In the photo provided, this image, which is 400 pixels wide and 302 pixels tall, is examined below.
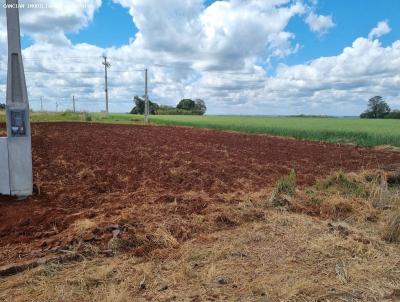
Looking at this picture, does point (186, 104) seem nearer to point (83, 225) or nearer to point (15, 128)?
point (15, 128)

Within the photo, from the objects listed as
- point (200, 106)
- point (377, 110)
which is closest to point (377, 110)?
point (377, 110)

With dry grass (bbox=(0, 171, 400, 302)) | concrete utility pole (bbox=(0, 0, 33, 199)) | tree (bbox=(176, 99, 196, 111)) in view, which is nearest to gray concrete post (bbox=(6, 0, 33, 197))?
concrete utility pole (bbox=(0, 0, 33, 199))

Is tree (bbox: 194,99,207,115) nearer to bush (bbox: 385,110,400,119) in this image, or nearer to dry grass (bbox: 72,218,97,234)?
bush (bbox: 385,110,400,119)

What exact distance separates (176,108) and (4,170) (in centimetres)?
7871

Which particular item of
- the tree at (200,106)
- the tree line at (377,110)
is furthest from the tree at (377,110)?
the tree at (200,106)

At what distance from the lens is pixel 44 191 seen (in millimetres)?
6645

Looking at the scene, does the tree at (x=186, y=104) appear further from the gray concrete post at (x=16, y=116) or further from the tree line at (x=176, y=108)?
the gray concrete post at (x=16, y=116)

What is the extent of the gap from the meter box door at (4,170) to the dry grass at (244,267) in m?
2.11

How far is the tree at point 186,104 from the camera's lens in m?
89.4

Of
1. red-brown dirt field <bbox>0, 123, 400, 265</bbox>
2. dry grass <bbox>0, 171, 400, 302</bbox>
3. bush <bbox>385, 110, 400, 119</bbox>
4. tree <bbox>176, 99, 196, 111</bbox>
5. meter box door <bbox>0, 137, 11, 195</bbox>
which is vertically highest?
tree <bbox>176, 99, 196, 111</bbox>

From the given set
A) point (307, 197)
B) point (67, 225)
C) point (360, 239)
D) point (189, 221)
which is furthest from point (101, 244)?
point (307, 197)

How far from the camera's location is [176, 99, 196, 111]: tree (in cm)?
8938

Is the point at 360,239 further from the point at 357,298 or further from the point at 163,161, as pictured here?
the point at 163,161

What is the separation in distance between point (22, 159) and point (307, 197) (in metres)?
4.92
